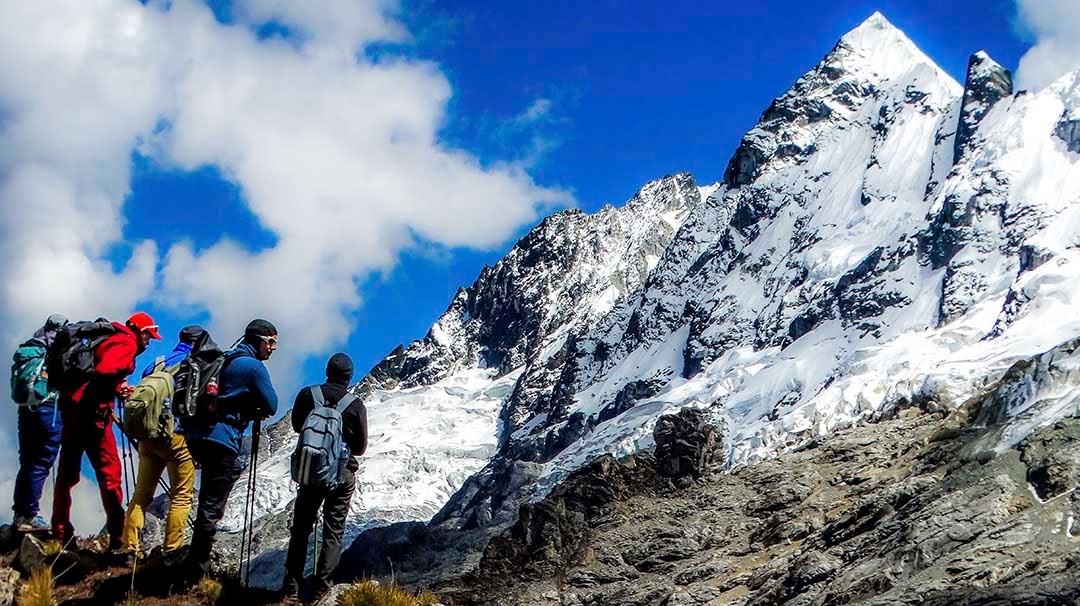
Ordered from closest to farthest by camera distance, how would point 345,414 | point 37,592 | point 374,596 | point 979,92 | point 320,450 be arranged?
point 37,592 → point 374,596 → point 320,450 → point 345,414 → point 979,92

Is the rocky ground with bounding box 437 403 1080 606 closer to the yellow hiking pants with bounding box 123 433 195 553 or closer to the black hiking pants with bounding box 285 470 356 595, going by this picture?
the black hiking pants with bounding box 285 470 356 595

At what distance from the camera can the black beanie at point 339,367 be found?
11062 mm

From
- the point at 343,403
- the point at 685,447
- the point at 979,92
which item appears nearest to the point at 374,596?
the point at 343,403

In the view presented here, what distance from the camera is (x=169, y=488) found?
11.6 meters

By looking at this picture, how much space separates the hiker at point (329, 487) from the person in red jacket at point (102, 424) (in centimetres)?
216

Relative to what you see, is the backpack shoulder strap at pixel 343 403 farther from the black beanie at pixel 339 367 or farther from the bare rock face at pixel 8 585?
the bare rock face at pixel 8 585

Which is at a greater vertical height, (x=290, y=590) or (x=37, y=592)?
(x=37, y=592)

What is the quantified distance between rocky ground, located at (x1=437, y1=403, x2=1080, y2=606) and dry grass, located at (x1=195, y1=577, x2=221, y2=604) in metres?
8.02

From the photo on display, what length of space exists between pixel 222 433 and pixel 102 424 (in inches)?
77.3

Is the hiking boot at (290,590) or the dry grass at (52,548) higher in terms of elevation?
the dry grass at (52,548)

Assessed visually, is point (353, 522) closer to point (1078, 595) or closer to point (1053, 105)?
point (1053, 105)

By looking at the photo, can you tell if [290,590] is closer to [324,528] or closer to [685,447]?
[324,528]

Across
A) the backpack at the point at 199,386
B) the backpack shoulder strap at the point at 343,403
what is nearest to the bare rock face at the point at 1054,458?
the backpack shoulder strap at the point at 343,403

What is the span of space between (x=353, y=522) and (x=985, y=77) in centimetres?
12285
